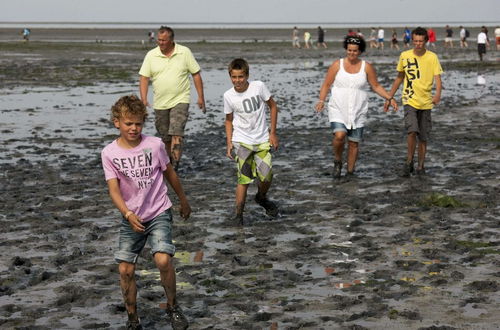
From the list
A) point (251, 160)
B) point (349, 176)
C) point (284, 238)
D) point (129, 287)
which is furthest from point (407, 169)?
point (129, 287)

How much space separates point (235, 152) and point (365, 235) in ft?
5.77

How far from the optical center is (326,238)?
9.51 m

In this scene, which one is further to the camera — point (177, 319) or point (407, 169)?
point (407, 169)

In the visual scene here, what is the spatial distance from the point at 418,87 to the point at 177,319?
23.6 ft

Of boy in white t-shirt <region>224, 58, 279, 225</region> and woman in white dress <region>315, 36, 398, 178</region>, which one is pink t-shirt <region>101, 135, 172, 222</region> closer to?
boy in white t-shirt <region>224, 58, 279, 225</region>

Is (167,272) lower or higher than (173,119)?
lower

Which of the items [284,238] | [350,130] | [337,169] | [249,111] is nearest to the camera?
[284,238]

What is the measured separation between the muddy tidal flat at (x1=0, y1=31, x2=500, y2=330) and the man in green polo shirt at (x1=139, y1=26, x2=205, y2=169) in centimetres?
93

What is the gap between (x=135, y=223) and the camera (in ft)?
21.0

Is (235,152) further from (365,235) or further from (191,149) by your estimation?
(191,149)

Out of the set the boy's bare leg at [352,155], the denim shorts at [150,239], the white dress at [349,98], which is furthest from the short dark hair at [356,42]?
the denim shorts at [150,239]

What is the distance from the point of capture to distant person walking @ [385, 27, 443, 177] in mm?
12805

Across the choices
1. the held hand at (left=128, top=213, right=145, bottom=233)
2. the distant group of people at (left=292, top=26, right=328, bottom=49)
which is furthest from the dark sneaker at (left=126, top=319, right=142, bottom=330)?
the distant group of people at (left=292, top=26, right=328, bottom=49)

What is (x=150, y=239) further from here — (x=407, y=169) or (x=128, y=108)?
(x=407, y=169)
